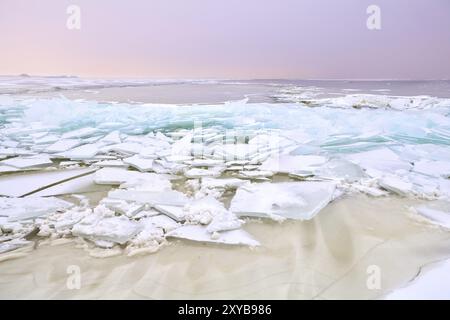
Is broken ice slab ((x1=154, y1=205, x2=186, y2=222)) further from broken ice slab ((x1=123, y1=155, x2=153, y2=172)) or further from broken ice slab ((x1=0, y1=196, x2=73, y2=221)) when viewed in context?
broken ice slab ((x1=123, y1=155, x2=153, y2=172))

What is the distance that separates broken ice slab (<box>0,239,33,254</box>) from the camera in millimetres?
2271

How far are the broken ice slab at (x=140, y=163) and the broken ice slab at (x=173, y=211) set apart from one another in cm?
141

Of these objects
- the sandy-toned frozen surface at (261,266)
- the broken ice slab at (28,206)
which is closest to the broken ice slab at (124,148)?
the broken ice slab at (28,206)

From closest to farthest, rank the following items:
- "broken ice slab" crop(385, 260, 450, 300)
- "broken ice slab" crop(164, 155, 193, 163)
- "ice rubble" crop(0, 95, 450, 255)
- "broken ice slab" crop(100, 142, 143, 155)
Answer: "broken ice slab" crop(385, 260, 450, 300)
"ice rubble" crop(0, 95, 450, 255)
"broken ice slab" crop(164, 155, 193, 163)
"broken ice slab" crop(100, 142, 143, 155)

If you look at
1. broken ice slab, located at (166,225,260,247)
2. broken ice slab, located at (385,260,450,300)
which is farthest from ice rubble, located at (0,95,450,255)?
broken ice slab, located at (385,260,450,300)

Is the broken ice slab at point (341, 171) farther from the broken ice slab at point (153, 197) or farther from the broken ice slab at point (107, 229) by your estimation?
the broken ice slab at point (107, 229)

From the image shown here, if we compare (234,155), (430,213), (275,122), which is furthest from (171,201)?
(275,122)

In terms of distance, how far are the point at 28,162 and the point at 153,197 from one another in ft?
8.39

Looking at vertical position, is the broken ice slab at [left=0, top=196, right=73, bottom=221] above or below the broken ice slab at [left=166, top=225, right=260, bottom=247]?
above

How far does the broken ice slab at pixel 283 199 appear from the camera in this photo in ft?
9.19

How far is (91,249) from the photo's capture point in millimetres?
2270

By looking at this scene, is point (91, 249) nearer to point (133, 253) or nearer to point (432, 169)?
point (133, 253)

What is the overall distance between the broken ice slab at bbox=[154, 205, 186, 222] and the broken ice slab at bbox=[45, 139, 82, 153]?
3.19 m

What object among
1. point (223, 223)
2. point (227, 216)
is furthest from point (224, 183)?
point (223, 223)
